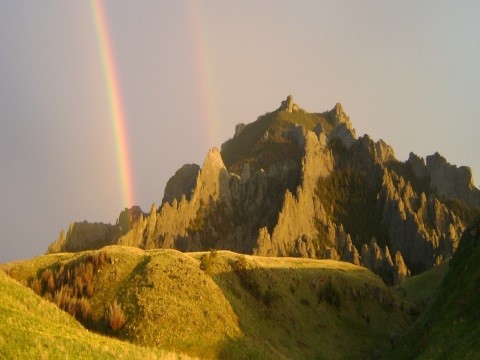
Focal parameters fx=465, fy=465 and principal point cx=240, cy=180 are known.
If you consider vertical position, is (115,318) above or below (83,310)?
below

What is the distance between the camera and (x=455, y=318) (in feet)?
90.1

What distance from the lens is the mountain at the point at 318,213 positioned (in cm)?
14512

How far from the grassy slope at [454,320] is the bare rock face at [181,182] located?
15107 cm

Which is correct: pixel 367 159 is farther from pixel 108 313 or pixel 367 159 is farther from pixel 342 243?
pixel 108 313

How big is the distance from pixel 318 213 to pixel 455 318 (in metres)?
139

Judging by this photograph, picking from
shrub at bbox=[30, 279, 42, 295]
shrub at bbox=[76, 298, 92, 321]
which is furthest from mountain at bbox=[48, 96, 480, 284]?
shrub at bbox=[76, 298, 92, 321]

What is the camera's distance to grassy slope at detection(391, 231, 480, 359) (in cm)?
2350

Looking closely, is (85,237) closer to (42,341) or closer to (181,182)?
(181,182)

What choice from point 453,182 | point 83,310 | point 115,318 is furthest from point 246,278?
point 453,182

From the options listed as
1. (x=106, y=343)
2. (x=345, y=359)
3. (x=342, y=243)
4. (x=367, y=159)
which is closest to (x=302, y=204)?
(x=342, y=243)

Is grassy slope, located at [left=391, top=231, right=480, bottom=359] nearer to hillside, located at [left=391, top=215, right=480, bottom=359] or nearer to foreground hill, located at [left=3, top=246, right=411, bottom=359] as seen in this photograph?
hillside, located at [left=391, top=215, right=480, bottom=359]

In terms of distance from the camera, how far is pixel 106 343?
19.2m

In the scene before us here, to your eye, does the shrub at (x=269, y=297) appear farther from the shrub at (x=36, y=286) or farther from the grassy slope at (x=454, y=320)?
the shrub at (x=36, y=286)

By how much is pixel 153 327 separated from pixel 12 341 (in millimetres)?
15700
